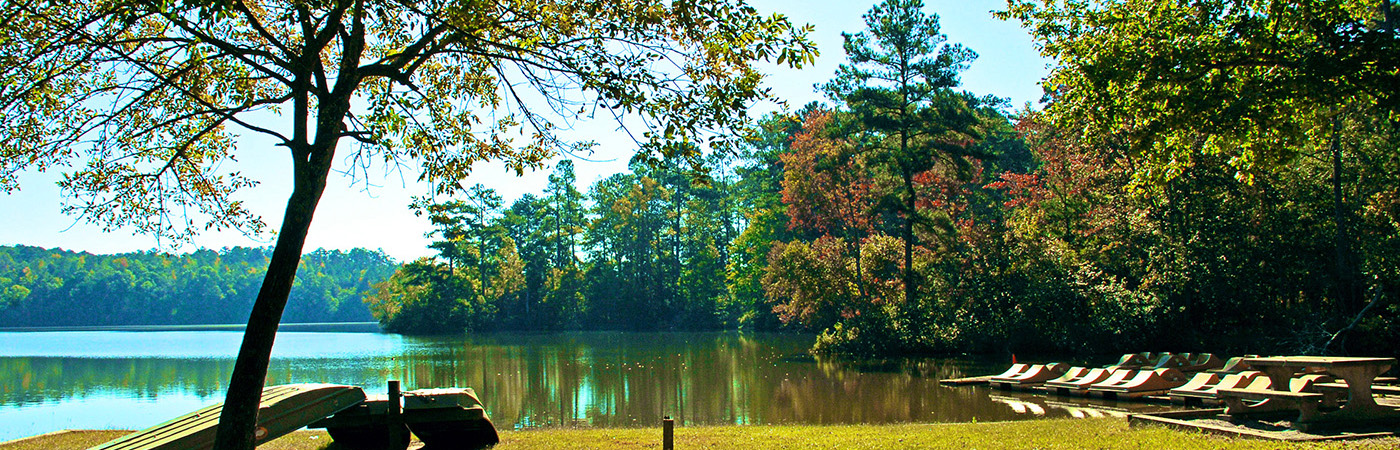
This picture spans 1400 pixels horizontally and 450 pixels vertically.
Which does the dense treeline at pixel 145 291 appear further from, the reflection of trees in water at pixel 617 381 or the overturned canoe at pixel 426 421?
the overturned canoe at pixel 426 421

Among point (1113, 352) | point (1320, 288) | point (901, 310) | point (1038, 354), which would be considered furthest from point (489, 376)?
point (1320, 288)

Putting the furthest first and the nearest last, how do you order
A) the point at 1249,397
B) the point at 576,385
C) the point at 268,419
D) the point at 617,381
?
the point at 617,381 < the point at 576,385 < the point at 1249,397 < the point at 268,419

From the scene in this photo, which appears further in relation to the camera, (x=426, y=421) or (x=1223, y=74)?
(x=1223, y=74)

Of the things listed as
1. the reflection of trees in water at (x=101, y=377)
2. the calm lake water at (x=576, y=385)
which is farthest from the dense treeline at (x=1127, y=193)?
the reflection of trees in water at (x=101, y=377)

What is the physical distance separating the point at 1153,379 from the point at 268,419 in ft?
51.0

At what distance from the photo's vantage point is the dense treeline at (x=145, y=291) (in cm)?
11356

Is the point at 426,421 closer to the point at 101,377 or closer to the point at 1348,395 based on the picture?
the point at 1348,395

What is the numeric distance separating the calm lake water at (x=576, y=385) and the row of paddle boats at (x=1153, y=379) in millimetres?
774

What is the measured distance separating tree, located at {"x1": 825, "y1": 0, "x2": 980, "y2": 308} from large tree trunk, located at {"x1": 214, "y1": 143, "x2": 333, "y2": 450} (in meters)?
27.3

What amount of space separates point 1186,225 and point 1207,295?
7.63 ft

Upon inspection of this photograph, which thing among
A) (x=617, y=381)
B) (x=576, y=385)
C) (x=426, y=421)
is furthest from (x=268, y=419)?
(x=617, y=381)

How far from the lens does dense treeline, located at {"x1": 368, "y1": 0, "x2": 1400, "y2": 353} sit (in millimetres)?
12156

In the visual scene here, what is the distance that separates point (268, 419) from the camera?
9.89 metres

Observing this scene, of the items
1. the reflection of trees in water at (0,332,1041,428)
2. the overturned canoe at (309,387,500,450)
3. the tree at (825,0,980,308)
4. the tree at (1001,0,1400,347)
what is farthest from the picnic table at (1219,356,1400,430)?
the tree at (825,0,980,308)
